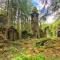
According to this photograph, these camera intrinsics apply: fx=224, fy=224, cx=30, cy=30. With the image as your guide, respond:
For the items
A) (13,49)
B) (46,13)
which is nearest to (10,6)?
(46,13)

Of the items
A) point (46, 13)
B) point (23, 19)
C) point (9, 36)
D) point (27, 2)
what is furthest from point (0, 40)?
point (46, 13)

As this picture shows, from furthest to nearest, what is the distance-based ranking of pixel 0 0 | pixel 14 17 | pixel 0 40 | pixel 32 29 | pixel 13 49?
pixel 32 29
pixel 14 17
pixel 0 0
pixel 0 40
pixel 13 49

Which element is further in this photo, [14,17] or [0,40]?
[14,17]

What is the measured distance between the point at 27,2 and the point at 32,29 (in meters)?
4.18

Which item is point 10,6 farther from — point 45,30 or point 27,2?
point 45,30

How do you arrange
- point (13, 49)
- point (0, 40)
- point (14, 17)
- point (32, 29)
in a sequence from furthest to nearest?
point (32, 29)
point (14, 17)
point (0, 40)
point (13, 49)

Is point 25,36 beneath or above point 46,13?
beneath

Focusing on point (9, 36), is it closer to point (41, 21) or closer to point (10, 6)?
point (10, 6)

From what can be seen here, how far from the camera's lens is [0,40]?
59.1ft

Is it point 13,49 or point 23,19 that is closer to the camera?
point 13,49

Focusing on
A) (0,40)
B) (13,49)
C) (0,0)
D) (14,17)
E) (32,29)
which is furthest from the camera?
(32,29)

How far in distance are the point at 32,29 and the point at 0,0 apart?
590cm

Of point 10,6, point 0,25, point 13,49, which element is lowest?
point 13,49

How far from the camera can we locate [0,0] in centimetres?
2055
